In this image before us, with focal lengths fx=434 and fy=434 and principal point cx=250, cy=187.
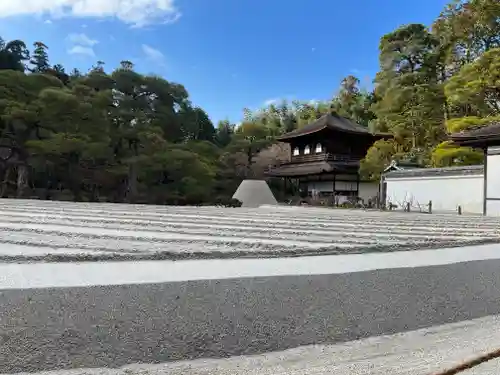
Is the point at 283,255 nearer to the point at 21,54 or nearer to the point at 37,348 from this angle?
the point at 37,348

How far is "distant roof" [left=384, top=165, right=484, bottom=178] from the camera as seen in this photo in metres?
13.2

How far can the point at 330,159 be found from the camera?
69.1 feet

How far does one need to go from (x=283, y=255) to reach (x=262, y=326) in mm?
355

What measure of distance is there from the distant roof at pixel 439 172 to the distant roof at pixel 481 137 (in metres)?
1.77

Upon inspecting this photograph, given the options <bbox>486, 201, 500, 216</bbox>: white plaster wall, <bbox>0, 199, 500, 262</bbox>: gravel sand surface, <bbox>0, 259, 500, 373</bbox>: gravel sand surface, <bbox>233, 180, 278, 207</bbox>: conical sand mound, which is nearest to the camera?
<bbox>0, 259, 500, 373</bbox>: gravel sand surface

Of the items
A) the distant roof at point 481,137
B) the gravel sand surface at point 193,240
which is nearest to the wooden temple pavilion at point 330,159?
the distant roof at point 481,137

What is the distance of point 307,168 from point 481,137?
1100 centimetres

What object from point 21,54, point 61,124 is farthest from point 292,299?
point 21,54

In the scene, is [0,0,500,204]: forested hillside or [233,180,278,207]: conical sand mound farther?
[0,0,500,204]: forested hillside

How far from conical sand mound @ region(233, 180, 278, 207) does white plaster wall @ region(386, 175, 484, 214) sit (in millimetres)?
7708

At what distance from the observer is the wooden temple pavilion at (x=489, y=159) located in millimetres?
11023

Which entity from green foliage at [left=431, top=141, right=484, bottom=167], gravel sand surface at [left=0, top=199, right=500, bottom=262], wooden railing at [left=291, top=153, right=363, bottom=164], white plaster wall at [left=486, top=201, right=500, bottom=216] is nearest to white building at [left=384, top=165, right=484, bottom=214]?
green foliage at [left=431, top=141, right=484, bottom=167]

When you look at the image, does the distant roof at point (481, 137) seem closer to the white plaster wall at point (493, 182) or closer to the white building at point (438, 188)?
the white plaster wall at point (493, 182)

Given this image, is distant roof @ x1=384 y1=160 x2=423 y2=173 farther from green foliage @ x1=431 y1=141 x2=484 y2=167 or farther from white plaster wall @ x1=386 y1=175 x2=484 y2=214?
green foliage @ x1=431 y1=141 x2=484 y2=167
